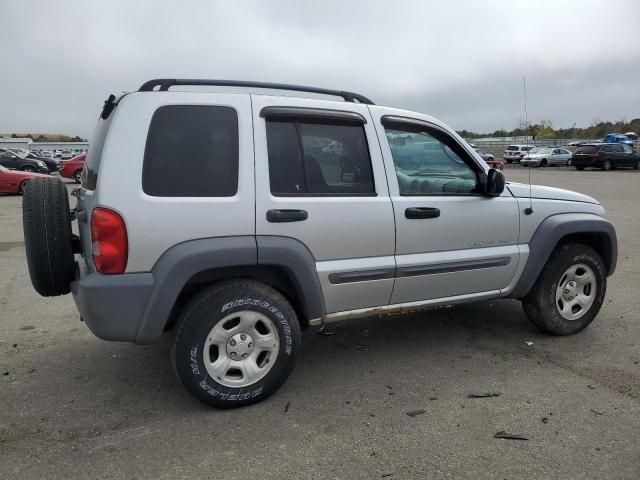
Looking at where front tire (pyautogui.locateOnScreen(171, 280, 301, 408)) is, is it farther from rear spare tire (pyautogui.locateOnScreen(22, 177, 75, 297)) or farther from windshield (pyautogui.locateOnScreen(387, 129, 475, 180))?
windshield (pyautogui.locateOnScreen(387, 129, 475, 180))

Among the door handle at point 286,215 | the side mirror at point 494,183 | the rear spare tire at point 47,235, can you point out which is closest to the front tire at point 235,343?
the door handle at point 286,215

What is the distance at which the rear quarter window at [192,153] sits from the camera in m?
3.05

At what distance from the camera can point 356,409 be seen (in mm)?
3324

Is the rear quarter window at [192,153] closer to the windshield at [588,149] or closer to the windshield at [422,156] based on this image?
the windshield at [422,156]

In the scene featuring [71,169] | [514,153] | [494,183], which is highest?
[514,153]

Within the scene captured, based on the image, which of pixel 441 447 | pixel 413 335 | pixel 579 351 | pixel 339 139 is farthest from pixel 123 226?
pixel 579 351

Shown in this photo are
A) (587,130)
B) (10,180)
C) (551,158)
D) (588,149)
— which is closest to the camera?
(10,180)

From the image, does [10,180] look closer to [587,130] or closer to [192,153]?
[192,153]

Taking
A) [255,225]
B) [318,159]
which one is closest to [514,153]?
[318,159]

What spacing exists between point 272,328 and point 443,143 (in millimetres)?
1905

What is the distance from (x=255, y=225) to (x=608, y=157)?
33.1 metres

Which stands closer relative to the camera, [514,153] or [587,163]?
[587,163]

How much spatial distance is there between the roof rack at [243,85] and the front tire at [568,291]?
6.67 feet

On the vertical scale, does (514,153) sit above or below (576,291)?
above
